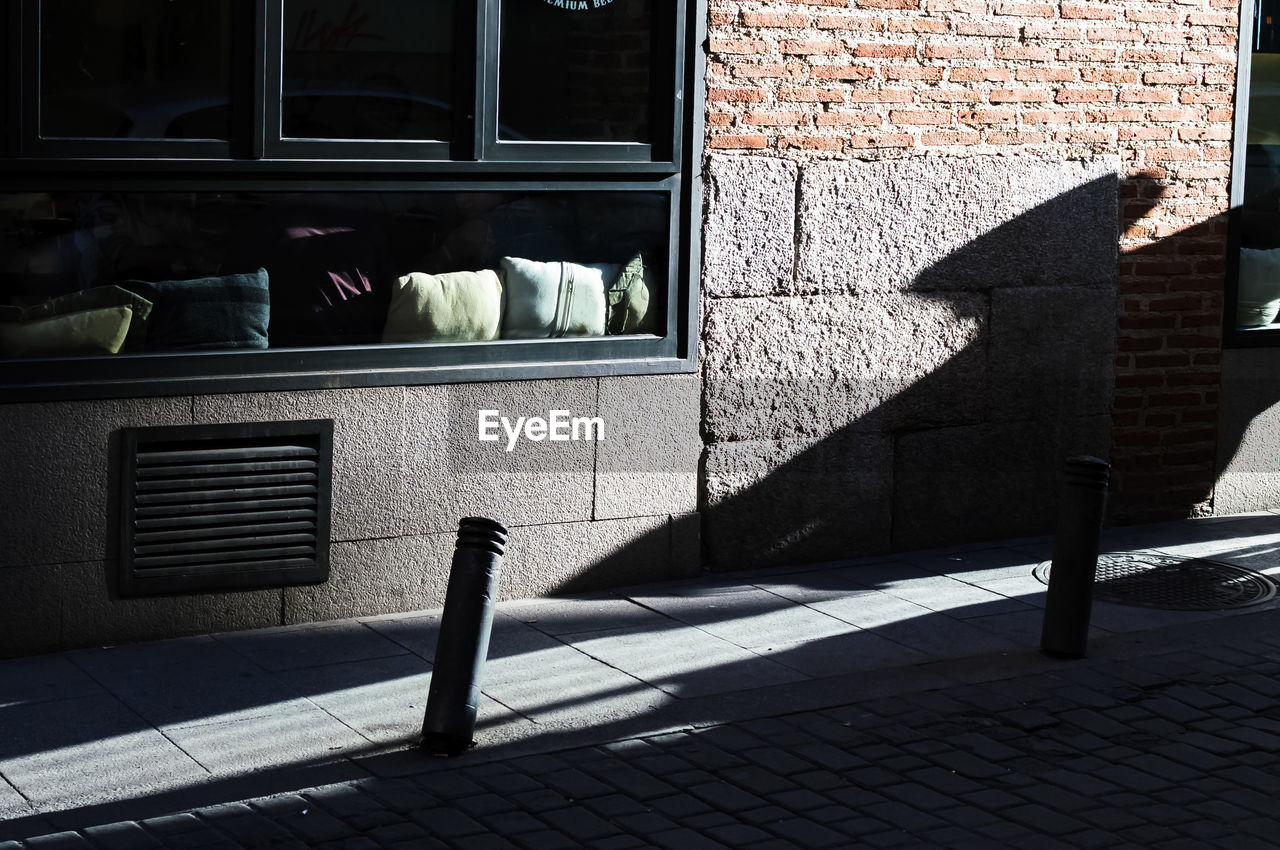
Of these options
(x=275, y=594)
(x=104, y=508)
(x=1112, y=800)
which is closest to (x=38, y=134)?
(x=104, y=508)

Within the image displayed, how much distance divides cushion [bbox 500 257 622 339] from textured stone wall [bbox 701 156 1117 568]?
1.68ft

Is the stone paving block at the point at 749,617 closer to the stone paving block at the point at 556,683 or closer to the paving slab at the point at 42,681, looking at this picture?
the stone paving block at the point at 556,683

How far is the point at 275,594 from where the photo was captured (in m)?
6.67

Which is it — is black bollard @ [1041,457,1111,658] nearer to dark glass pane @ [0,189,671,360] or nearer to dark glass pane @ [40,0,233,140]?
dark glass pane @ [0,189,671,360]

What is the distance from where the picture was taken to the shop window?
6199 millimetres

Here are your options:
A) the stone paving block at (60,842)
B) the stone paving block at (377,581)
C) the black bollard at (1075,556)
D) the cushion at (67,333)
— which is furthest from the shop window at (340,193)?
the stone paving block at (60,842)

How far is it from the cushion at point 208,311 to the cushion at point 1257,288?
5.37 meters

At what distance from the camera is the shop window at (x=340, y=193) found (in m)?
6.20

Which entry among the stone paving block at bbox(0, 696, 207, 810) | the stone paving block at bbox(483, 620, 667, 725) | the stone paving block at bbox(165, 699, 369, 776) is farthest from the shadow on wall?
the stone paving block at bbox(0, 696, 207, 810)

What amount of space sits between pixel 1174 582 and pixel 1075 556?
1.57m

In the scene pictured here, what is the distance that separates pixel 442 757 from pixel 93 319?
229cm

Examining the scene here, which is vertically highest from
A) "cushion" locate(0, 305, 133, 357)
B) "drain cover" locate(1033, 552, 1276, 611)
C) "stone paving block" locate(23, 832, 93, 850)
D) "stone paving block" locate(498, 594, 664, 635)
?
"cushion" locate(0, 305, 133, 357)

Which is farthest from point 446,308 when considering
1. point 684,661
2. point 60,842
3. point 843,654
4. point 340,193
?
point 60,842

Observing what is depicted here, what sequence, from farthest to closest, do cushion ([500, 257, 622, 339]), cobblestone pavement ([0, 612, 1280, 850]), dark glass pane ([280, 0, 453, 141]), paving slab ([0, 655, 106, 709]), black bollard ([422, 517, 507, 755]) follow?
cushion ([500, 257, 622, 339]) < dark glass pane ([280, 0, 453, 141]) < paving slab ([0, 655, 106, 709]) < black bollard ([422, 517, 507, 755]) < cobblestone pavement ([0, 612, 1280, 850])
